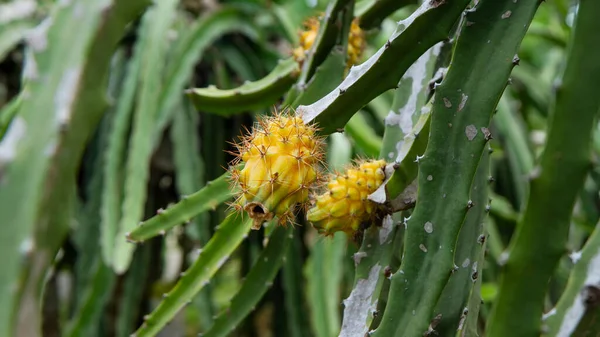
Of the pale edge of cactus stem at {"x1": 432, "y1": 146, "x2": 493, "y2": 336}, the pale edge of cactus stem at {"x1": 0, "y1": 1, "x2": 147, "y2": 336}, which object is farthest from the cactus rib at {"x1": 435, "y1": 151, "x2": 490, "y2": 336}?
the pale edge of cactus stem at {"x1": 0, "y1": 1, "x2": 147, "y2": 336}

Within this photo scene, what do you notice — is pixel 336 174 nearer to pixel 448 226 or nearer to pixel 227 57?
pixel 448 226

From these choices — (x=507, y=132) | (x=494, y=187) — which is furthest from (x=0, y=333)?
(x=494, y=187)

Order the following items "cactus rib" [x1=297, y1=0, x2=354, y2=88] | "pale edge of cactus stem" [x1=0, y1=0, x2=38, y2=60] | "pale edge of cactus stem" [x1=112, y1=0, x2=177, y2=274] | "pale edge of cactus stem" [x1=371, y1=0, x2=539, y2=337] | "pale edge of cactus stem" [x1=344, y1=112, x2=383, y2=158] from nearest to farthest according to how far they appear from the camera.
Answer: "pale edge of cactus stem" [x1=371, y1=0, x2=539, y2=337] → "cactus rib" [x1=297, y1=0, x2=354, y2=88] → "pale edge of cactus stem" [x1=112, y1=0, x2=177, y2=274] → "pale edge of cactus stem" [x1=344, y1=112, x2=383, y2=158] → "pale edge of cactus stem" [x1=0, y1=0, x2=38, y2=60]

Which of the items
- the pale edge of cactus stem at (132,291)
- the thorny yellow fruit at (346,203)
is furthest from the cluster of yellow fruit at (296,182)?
the pale edge of cactus stem at (132,291)

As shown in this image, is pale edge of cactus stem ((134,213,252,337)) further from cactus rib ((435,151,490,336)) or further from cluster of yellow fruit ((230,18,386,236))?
cactus rib ((435,151,490,336))

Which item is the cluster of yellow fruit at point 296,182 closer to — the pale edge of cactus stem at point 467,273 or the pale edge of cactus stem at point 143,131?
the pale edge of cactus stem at point 467,273

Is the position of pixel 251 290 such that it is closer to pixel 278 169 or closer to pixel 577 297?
pixel 278 169
